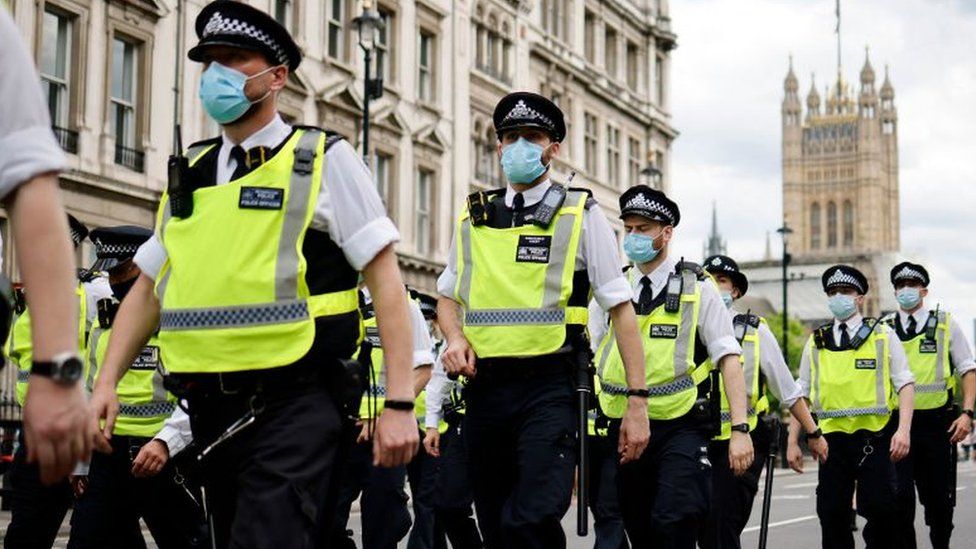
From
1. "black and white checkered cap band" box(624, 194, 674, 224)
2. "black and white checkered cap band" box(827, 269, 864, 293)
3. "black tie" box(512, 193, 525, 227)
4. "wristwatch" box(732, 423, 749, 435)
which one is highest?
"black and white checkered cap band" box(624, 194, 674, 224)

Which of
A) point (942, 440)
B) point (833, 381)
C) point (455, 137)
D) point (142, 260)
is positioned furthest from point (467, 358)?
point (455, 137)

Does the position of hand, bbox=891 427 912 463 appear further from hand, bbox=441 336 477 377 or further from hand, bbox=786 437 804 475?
hand, bbox=441 336 477 377

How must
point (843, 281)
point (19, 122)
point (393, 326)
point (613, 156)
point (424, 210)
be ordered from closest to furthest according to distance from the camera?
point (19, 122) < point (393, 326) < point (843, 281) < point (424, 210) < point (613, 156)

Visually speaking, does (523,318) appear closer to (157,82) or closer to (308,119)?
(157,82)

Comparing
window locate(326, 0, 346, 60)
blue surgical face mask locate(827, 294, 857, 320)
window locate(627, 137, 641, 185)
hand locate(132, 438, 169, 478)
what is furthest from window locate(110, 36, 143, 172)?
window locate(627, 137, 641, 185)

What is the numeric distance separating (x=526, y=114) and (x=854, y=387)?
16.4 ft

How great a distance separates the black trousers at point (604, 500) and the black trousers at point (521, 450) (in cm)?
346

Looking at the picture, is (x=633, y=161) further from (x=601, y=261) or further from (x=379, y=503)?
(x=601, y=261)

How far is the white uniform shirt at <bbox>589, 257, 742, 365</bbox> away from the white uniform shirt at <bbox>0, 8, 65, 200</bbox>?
5.73 m

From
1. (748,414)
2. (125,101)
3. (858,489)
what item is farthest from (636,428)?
(125,101)

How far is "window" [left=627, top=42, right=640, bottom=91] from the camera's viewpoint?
5419 centimetres

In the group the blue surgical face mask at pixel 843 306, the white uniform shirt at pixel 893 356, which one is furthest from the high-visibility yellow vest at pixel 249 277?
the blue surgical face mask at pixel 843 306

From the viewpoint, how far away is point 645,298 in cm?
868

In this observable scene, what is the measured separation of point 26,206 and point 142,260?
6.66 ft
